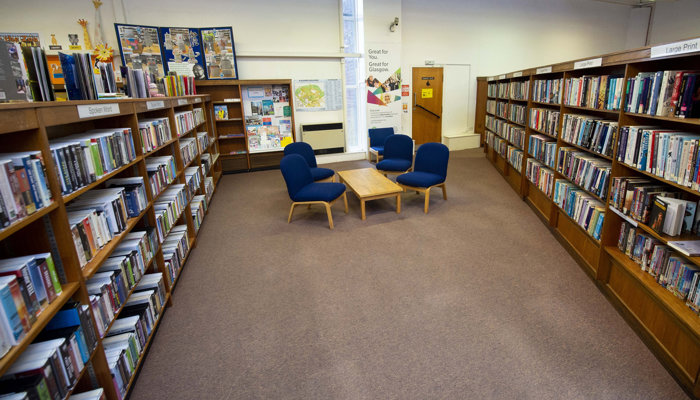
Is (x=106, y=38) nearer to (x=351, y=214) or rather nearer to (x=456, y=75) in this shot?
(x=351, y=214)

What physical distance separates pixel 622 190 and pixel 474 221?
186 centimetres

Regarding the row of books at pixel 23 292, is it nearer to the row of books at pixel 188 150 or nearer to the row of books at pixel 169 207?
the row of books at pixel 169 207

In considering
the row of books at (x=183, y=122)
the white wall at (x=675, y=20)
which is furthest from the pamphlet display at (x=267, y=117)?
the white wall at (x=675, y=20)

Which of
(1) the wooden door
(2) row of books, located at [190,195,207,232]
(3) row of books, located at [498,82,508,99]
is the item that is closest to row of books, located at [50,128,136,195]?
(2) row of books, located at [190,195,207,232]

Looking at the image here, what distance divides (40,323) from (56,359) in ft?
0.62

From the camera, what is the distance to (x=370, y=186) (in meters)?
4.71

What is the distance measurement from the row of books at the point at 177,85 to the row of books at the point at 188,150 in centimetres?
60

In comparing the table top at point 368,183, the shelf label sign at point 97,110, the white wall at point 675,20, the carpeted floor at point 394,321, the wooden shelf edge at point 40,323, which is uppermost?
the white wall at point 675,20

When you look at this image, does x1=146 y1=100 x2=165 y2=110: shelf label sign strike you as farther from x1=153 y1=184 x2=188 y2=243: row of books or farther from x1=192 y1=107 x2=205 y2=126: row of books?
x1=192 y1=107 x2=205 y2=126: row of books

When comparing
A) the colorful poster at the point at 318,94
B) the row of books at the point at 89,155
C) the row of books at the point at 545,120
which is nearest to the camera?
the row of books at the point at 89,155

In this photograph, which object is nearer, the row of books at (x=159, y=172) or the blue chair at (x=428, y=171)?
the row of books at (x=159, y=172)

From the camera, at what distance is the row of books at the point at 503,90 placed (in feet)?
21.0

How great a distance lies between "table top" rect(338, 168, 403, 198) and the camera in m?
4.47

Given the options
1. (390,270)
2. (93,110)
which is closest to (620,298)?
(390,270)
